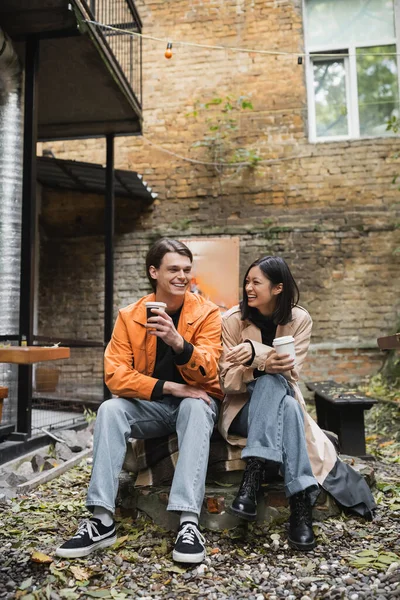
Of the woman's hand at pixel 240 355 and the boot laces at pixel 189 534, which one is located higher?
the woman's hand at pixel 240 355

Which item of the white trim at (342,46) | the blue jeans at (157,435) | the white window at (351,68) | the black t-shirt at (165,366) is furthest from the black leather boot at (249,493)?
the white trim at (342,46)

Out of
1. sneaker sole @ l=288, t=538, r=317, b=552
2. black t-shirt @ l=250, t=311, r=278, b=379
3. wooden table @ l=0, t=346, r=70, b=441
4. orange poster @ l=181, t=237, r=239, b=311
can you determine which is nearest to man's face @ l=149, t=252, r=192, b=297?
black t-shirt @ l=250, t=311, r=278, b=379

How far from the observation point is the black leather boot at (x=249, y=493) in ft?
7.04

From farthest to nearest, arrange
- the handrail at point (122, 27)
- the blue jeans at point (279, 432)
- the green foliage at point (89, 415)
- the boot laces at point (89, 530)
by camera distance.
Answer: the handrail at point (122, 27), the green foliage at point (89, 415), the blue jeans at point (279, 432), the boot laces at point (89, 530)

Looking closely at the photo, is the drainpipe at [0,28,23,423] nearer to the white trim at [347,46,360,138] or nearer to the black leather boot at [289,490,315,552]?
the black leather boot at [289,490,315,552]

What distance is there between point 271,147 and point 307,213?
3.74 ft

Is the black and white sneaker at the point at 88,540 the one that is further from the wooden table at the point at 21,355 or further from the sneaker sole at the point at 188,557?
the wooden table at the point at 21,355

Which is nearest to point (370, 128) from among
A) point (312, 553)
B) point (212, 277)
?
point (212, 277)

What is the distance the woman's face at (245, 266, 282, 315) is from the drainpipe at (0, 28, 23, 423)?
216 cm

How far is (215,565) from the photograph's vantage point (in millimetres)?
2018

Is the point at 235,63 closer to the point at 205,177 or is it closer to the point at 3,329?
the point at 205,177

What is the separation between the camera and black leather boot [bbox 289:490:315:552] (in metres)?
2.13

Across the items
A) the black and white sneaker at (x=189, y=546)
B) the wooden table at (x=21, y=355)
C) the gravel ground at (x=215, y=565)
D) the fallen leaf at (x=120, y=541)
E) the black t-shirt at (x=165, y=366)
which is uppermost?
the wooden table at (x=21, y=355)

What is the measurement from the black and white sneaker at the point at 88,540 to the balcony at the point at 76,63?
376 centimetres
